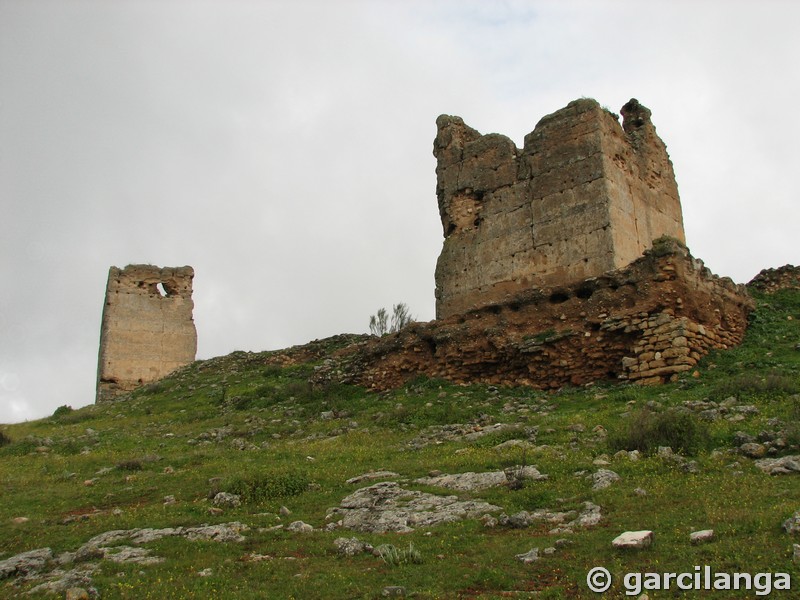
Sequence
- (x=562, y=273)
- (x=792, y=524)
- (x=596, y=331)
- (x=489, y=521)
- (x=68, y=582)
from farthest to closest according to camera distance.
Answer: (x=562, y=273), (x=596, y=331), (x=489, y=521), (x=68, y=582), (x=792, y=524)

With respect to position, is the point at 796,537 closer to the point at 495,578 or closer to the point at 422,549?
the point at 495,578

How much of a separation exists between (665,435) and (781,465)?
1.41 m

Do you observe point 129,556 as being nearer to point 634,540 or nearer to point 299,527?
point 299,527

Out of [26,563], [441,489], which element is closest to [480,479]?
[441,489]

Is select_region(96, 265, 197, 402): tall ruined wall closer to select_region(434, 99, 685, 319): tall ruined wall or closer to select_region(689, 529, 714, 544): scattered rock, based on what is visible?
select_region(434, 99, 685, 319): tall ruined wall

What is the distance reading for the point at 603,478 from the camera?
23.7ft

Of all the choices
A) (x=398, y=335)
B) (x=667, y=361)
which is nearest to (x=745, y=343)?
(x=667, y=361)

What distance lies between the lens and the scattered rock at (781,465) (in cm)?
671

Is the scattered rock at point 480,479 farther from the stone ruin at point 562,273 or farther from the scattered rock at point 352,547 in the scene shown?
the stone ruin at point 562,273

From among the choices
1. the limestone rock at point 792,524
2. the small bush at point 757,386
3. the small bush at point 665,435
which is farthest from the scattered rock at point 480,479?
the small bush at point 757,386

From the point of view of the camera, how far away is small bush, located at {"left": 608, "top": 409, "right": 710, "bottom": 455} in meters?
7.92

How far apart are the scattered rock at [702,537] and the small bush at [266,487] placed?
447 centimetres

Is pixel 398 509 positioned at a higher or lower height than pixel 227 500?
lower

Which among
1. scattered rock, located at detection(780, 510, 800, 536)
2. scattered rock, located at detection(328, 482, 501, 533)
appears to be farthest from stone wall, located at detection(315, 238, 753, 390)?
scattered rock, located at detection(780, 510, 800, 536)
